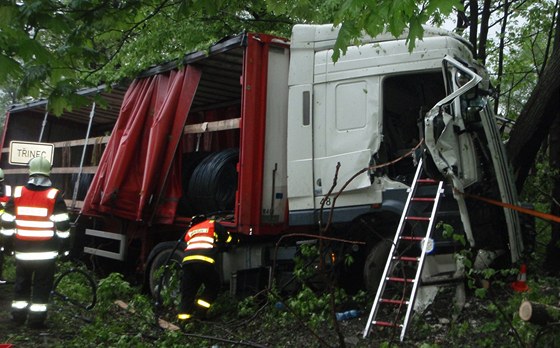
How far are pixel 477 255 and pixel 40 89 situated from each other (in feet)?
13.1

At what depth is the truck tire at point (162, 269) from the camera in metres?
6.96

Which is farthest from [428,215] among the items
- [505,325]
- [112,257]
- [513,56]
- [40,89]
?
[513,56]

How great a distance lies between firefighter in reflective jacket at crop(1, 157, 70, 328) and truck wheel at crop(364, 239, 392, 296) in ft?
10.5

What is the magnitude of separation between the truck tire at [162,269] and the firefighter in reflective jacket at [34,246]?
1.27 metres

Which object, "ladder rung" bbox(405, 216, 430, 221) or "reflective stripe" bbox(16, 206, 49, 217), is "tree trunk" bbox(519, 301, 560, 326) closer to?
"ladder rung" bbox(405, 216, 430, 221)

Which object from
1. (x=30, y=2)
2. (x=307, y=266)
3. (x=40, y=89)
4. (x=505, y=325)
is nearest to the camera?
(x=30, y=2)

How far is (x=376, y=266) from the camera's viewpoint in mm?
6012

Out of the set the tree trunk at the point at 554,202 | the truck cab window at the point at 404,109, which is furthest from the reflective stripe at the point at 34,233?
the tree trunk at the point at 554,202

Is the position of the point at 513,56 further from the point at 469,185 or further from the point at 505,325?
the point at 505,325

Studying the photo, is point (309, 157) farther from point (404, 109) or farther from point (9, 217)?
point (9, 217)

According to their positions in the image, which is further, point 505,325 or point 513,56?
point 513,56

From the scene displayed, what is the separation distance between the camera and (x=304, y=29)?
6516 millimetres

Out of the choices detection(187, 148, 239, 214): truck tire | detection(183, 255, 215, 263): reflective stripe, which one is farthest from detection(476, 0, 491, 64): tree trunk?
detection(183, 255, 215, 263): reflective stripe

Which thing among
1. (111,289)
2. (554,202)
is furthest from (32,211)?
(554,202)
